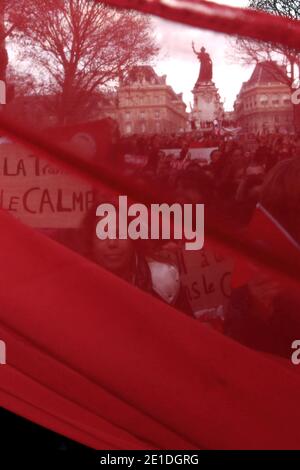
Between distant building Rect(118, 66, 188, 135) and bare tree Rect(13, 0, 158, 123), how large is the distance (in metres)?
0.02

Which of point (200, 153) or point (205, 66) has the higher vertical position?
point (205, 66)

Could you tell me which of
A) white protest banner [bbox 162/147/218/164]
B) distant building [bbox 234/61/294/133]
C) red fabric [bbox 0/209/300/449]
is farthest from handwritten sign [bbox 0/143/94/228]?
distant building [bbox 234/61/294/133]

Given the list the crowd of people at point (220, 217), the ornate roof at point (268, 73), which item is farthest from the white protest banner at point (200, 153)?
the ornate roof at point (268, 73)

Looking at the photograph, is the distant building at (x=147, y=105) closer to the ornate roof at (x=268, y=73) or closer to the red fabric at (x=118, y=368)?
the ornate roof at (x=268, y=73)

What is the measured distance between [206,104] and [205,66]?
0.05m

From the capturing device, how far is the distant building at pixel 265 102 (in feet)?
2.63

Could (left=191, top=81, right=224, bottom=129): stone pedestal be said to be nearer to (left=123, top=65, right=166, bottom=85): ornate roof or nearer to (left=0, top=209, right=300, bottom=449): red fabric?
(left=123, top=65, right=166, bottom=85): ornate roof

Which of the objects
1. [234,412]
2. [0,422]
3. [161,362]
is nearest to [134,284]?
[161,362]

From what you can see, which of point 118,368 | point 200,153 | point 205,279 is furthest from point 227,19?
point 118,368

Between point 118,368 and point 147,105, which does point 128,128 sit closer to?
point 147,105

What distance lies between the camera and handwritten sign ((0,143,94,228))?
0.89 meters

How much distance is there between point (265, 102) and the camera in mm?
814

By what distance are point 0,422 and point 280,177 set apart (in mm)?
675

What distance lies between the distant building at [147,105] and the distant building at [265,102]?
8cm
